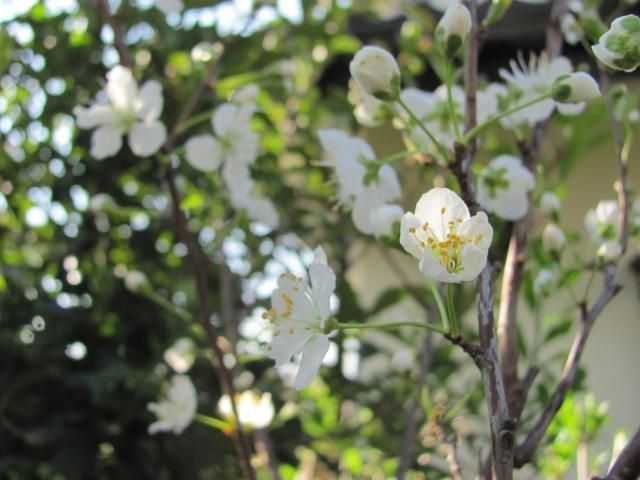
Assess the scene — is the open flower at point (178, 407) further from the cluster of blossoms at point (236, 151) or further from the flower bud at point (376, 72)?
the flower bud at point (376, 72)

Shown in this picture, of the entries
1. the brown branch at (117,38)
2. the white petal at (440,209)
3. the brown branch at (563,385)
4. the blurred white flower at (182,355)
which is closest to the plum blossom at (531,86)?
the brown branch at (563,385)

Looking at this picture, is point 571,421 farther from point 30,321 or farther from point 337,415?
point 30,321

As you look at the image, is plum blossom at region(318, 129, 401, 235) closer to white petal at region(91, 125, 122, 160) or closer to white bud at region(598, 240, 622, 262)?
white bud at region(598, 240, 622, 262)

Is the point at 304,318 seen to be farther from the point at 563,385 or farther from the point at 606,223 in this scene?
the point at 606,223

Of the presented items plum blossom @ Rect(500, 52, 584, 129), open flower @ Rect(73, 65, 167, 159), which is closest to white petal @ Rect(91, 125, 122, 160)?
open flower @ Rect(73, 65, 167, 159)

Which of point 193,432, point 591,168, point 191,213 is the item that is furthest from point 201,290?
point 591,168

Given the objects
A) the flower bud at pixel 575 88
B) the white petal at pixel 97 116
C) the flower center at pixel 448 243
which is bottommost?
the white petal at pixel 97 116
